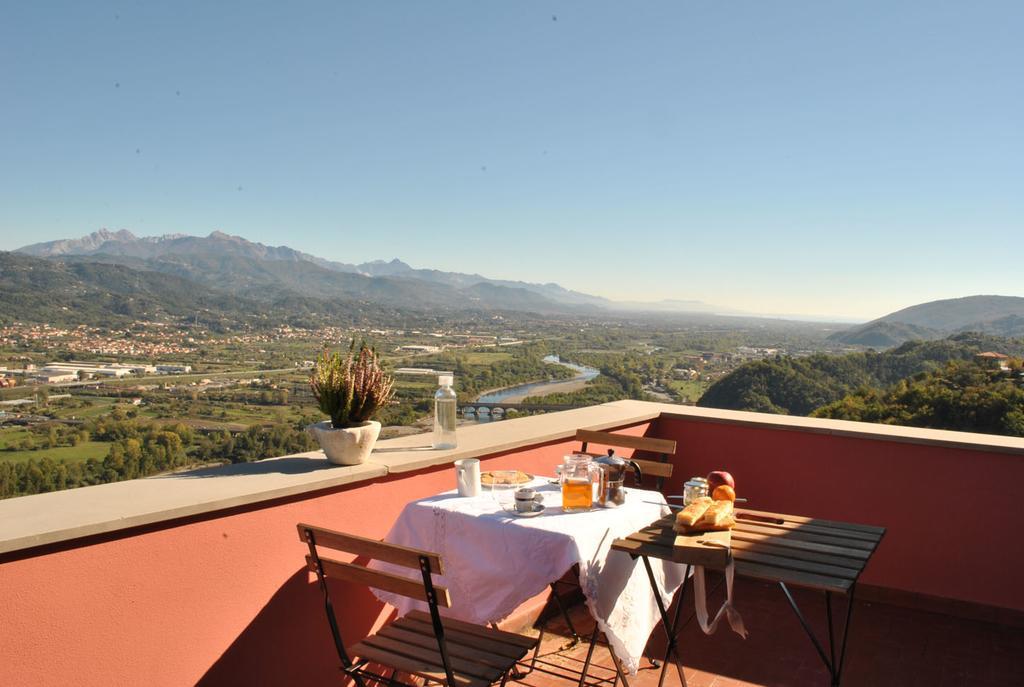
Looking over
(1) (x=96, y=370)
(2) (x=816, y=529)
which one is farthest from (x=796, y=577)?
(1) (x=96, y=370)

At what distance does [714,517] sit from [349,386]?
1.47 meters

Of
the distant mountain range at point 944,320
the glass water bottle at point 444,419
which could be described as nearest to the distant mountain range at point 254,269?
the distant mountain range at point 944,320

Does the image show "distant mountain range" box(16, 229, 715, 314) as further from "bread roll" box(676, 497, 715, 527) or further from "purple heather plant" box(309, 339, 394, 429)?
"bread roll" box(676, 497, 715, 527)

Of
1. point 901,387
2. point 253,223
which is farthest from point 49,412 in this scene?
point 253,223

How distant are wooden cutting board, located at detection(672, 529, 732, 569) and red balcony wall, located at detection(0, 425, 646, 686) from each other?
4.55 ft

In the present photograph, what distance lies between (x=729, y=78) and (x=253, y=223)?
133ft

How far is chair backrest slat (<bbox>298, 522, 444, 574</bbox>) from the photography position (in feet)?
6.48

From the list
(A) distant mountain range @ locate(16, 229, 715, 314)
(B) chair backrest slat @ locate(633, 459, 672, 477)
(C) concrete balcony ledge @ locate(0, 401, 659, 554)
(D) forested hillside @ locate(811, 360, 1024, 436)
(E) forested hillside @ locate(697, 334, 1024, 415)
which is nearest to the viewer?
(C) concrete balcony ledge @ locate(0, 401, 659, 554)

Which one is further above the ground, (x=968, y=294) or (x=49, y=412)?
(x=968, y=294)

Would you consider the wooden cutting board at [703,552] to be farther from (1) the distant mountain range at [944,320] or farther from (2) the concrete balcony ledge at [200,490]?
(1) the distant mountain range at [944,320]

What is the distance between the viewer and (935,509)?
417 cm

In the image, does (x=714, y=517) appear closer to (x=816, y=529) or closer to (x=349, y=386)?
(x=816, y=529)

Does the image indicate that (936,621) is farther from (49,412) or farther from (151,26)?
(151,26)

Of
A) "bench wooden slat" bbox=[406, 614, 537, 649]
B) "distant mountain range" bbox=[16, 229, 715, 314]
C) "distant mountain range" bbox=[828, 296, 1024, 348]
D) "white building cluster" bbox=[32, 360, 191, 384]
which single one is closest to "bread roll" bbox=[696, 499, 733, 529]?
"bench wooden slat" bbox=[406, 614, 537, 649]
